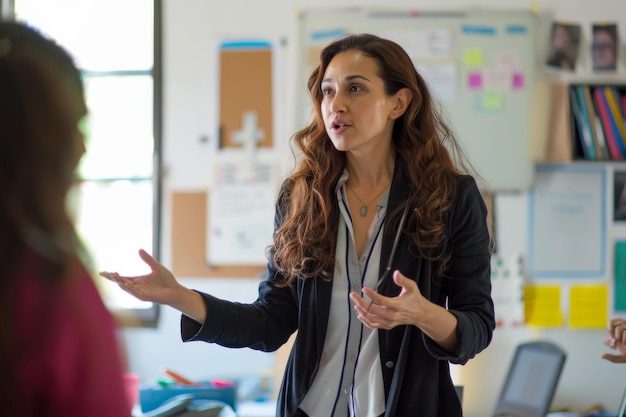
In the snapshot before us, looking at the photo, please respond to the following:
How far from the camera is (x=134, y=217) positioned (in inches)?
153

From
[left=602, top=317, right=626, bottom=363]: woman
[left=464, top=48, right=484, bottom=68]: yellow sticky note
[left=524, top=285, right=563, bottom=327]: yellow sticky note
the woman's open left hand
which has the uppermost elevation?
[left=464, top=48, right=484, bottom=68]: yellow sticky note

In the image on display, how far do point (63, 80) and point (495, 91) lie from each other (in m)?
3.11

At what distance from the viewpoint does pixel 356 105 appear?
1880 millimetres

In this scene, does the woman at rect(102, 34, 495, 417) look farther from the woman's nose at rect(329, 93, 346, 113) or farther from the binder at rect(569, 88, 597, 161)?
the binder at rect(569, 88, 597, 161)

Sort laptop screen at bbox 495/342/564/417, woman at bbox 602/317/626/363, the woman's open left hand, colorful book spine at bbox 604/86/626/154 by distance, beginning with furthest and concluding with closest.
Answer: colorful book spine at bbox 604/86/626/154 < laptop screen at bbox 495/342/564/417 < woman at bbox 602/317/626/363 < the woman's open left hand

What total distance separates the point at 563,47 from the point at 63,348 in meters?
3.34

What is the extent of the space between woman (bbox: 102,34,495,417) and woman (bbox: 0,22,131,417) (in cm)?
79

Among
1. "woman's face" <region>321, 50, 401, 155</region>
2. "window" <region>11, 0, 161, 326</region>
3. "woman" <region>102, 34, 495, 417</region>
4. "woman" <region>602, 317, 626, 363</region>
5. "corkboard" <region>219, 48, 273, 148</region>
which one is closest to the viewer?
"woman" <region>102, 34, 495, 417</region>

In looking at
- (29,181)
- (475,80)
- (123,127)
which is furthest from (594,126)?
(29,181)

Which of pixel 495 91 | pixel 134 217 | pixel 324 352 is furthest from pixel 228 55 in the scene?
pixel 324 352

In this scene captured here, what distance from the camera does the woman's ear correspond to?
6.32 ft

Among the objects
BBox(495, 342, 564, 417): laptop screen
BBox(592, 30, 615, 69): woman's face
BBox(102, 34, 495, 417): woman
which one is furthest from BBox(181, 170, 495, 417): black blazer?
BBox(592, 30, 615, 69): woman's face

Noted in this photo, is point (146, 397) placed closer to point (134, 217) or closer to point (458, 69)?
point (134, 217)

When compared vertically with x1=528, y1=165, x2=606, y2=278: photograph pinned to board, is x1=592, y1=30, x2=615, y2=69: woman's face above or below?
A: above
